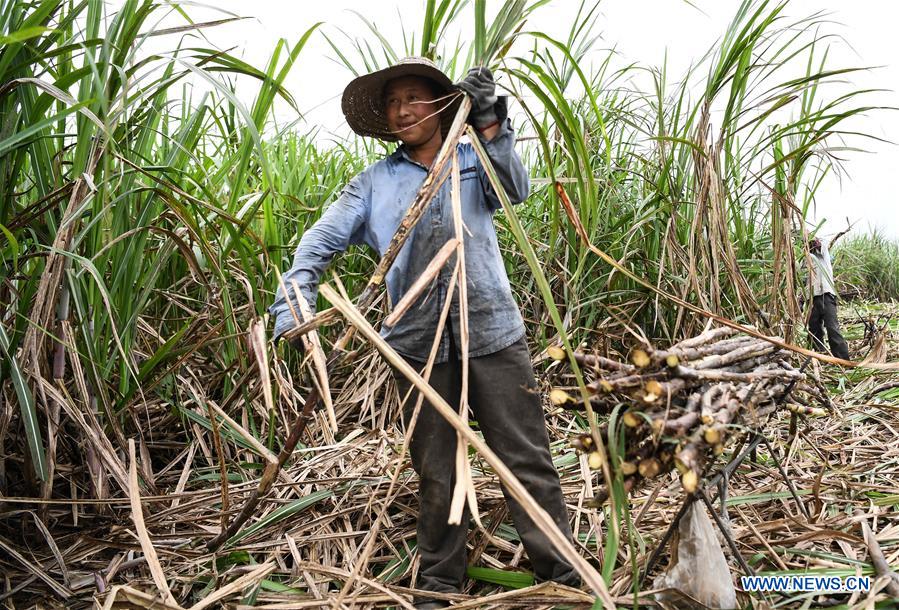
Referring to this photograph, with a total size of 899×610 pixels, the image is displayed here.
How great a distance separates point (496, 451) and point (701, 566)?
543mm

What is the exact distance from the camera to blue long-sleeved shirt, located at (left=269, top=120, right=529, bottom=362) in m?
1.57

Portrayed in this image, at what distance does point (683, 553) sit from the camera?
128cm

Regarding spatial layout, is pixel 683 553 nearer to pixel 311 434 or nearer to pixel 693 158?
pixel 311 434

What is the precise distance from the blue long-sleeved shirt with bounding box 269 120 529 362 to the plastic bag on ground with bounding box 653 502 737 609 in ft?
1.91

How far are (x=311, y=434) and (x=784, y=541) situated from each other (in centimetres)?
149

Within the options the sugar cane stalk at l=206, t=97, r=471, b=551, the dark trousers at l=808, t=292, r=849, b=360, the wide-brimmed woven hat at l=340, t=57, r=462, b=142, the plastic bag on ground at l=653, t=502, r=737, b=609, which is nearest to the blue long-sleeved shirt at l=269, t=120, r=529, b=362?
the wide-brimmed woven hat at l=340, t=57, r=462, b=142

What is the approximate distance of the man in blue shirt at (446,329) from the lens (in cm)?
156

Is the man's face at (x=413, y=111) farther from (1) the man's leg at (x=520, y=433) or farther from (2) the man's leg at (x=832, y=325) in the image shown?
(2) the man's leg at (x=832, y=325)

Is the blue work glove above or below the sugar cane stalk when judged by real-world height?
above

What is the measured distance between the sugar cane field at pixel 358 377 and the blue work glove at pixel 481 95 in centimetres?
4

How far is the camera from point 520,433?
61.7 inches

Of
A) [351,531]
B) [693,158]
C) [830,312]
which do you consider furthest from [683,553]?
[830,312]

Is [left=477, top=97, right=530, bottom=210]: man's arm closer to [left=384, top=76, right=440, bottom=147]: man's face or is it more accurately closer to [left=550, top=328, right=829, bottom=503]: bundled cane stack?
[left=384, top=76, right=440, bottom=147]: man's face

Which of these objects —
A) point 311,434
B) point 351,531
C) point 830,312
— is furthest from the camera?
point 830,312
